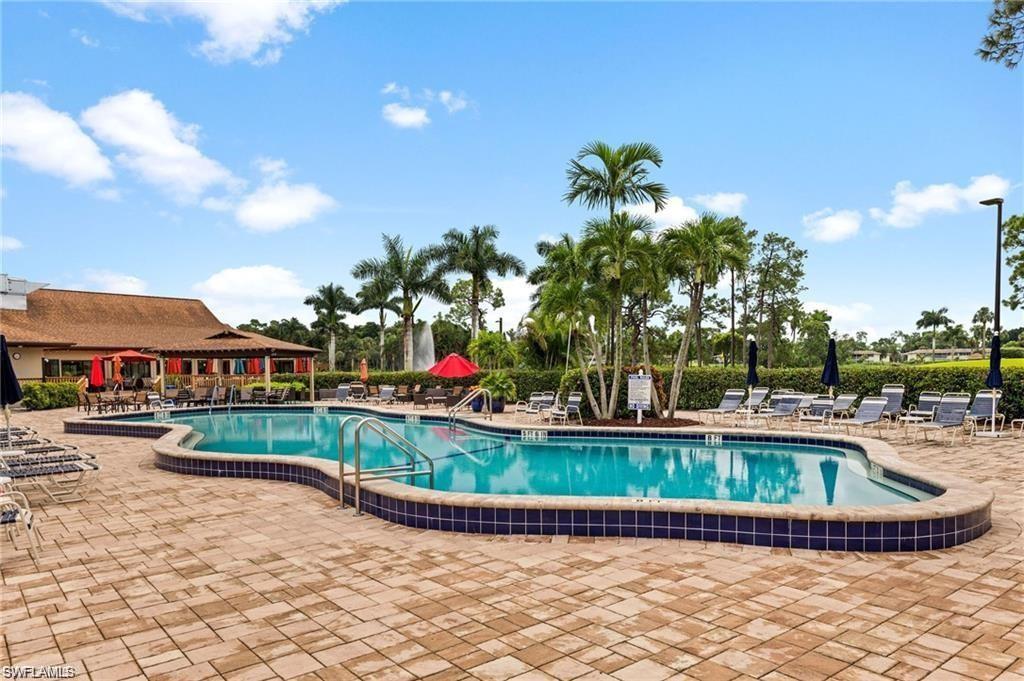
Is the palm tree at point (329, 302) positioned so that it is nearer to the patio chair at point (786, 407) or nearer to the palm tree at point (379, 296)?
the palm tree at point (379, 296)

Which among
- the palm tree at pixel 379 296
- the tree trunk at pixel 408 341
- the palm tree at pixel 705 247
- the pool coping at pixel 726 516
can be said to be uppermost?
the palm tree at pixel 379 296

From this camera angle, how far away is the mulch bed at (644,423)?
569 inches

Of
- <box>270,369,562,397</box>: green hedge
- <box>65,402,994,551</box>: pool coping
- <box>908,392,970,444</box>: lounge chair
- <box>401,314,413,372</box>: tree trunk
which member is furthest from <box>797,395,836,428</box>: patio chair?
<box>401,314,413,372</box>: tree trunk

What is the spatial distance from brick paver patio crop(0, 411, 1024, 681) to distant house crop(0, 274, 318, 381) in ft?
62.7

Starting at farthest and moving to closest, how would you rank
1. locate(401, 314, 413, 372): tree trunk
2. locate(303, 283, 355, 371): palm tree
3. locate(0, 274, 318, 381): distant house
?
locate(303, 283, 355, 371): palm tree → locate(401, 314, 413, 372): tree trunk → locate(0, 274, 318, 381): distant house

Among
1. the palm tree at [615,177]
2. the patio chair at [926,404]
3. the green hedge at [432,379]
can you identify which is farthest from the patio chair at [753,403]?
the green hedge at [432,379]

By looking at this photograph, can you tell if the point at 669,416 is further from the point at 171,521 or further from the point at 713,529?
the point at 171,521

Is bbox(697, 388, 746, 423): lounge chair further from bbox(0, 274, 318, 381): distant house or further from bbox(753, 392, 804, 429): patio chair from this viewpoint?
bbox(0, 274, 318, 381): distant house

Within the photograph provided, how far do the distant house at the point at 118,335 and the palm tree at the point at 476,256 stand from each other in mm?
9873

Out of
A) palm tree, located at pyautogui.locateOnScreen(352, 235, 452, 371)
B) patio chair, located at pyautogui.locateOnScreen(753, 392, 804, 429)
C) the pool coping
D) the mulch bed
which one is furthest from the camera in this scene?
palm tree, located at pyautogui.locateOnScreen(352, 235, 452, 371)

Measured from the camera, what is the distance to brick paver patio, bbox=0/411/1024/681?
3.22m

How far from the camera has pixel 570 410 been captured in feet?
52.3

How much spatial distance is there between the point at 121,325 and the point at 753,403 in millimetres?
33408

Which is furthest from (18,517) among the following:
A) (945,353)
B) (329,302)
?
(945,353)
